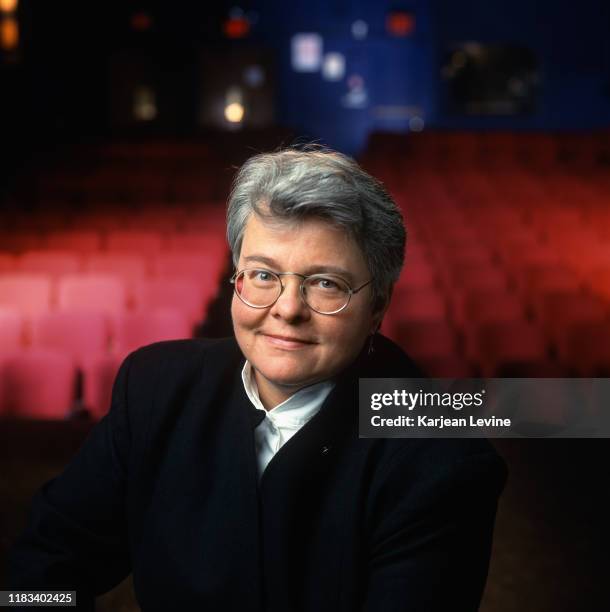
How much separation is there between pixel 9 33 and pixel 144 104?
1058mm

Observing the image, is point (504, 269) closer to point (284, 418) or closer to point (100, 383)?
Result: point (100, 383)

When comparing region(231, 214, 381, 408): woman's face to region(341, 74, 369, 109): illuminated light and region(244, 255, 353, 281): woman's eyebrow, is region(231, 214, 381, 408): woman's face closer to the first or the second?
region(244, 255, 353, 281): woman's eyebrow

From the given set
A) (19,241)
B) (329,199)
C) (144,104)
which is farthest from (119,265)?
(144,104)

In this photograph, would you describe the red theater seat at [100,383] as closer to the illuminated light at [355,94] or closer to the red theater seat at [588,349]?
the red theater seat at [588,349]

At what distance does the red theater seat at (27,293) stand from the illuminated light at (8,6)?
2664mm

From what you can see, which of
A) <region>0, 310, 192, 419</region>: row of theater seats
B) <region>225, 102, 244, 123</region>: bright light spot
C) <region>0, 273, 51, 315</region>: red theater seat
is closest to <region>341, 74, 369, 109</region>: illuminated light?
<region>225, 102, 244, 123</region>: bright light spot

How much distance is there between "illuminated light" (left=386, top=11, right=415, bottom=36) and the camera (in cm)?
409

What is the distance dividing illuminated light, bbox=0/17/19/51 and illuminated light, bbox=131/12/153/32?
32.5 inches

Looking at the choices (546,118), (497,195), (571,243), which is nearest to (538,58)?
(546,118)

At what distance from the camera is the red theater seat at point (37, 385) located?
40.8 inches

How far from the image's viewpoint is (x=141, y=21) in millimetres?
4137

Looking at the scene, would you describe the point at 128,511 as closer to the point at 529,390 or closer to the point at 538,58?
the point at 529,390

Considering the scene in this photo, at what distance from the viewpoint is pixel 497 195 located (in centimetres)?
260

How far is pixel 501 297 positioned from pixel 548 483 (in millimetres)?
658
